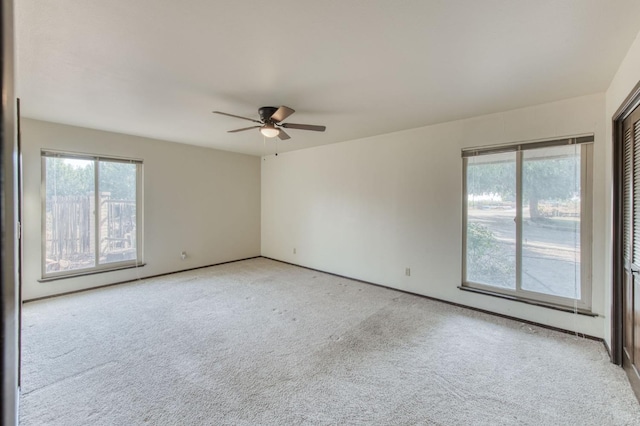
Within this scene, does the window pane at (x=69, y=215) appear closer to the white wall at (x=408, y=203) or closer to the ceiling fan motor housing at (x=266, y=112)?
the ceiling fan motor housing at (x=266, y=112)

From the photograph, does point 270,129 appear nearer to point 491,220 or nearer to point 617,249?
point 491,220

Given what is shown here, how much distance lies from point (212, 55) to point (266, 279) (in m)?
3.61

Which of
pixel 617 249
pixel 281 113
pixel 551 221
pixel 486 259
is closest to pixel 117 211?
pixel 281 113

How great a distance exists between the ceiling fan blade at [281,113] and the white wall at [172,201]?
3.05 metres

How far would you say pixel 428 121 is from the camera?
3.78m

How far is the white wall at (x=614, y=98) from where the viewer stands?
1.99 meters

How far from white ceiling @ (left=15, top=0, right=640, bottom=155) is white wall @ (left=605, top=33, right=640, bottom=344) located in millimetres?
74

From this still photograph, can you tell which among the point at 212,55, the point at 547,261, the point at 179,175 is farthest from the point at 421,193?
the point at 179,175

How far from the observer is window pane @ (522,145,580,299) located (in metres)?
3.02

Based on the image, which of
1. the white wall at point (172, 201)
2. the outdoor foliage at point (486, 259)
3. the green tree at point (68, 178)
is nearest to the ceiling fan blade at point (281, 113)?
the outdoor foliage at point (486, 259)

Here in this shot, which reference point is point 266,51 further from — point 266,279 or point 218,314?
point 266,279

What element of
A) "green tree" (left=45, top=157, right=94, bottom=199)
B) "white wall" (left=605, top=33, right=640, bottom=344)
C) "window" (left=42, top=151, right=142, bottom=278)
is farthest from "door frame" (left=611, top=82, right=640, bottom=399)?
"green tree" (left=45, top=157, right=94, bottom=199)

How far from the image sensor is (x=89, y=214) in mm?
4363

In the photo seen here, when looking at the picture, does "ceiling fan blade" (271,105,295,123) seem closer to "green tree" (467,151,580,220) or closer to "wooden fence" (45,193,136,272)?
"green tree" (467,151,580,220)
